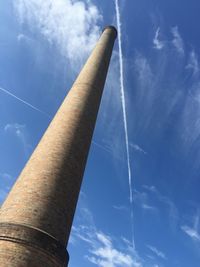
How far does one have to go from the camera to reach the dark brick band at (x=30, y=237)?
7285 millimetres

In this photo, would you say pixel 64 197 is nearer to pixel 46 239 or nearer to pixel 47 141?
pixel 46 239

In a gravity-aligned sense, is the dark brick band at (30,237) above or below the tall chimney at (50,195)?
below

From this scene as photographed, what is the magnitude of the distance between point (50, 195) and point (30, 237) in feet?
3.68

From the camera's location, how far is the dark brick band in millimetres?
7285

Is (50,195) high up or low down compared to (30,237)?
up

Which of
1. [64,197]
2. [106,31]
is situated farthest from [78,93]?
[106,31]

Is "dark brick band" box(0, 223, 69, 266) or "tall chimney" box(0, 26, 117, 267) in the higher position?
"tall chimney" box(0, 26, 117, 267)

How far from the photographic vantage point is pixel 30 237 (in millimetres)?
7312

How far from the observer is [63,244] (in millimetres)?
7906

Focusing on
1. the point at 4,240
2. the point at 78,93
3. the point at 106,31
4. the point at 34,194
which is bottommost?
the point at 4,240

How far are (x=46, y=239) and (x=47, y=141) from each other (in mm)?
3007

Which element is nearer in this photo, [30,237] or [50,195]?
[30,237]

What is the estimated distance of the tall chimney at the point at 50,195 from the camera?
7277 mm

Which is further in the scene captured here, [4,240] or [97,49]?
[97,49]
